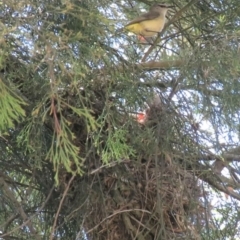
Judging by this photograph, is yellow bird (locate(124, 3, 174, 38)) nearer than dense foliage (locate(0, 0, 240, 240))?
No

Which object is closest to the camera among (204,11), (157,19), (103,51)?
(103,51)

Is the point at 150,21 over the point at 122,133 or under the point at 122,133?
over

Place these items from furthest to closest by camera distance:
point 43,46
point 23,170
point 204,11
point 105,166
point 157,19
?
1. point 157,19
2. point 204,11
3. point 23,170
4. point 105,166
5. point 43,46

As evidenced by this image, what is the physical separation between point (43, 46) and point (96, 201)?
615 mm

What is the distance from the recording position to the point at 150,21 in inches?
110

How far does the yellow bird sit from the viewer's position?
271 centimetres

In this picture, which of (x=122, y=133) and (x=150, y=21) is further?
(x=150, y=21)

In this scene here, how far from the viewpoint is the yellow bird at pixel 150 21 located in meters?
2.71

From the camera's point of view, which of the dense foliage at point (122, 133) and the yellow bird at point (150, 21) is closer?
the dense foliage at point (122, 133)

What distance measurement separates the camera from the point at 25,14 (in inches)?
74.3

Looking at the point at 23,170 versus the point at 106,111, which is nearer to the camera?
the point at 106,111

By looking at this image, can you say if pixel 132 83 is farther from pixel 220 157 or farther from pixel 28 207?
pixel 28 207

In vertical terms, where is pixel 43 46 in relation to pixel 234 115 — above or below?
below

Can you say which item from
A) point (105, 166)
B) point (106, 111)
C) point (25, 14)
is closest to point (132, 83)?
point (106, 111)
